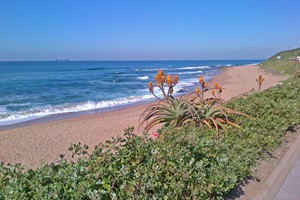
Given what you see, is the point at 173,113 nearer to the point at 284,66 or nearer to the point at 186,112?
the point at 186,112

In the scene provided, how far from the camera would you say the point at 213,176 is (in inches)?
84.0

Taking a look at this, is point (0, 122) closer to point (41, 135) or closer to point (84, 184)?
point (41, 135)

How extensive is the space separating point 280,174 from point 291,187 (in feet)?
0.60

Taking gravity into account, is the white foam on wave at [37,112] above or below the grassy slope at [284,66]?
below

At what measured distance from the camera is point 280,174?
3082 millimetres

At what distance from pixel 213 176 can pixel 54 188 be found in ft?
4.27

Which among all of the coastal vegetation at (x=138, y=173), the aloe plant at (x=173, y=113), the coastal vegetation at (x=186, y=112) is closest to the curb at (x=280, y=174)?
the coastal vegetation at (x=138, y=173)

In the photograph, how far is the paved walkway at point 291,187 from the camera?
2805 mm

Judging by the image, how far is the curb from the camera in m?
2.63

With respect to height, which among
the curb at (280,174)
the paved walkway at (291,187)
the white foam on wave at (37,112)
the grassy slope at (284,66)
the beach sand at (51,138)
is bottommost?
the white foam on wave at (37,112)

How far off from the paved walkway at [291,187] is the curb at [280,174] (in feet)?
0.13

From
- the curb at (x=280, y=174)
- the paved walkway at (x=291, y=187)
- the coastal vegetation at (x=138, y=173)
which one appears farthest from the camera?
the paved walkway at (x=291, y=187)

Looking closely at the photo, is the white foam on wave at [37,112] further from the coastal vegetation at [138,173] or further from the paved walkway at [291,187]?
the paved walkway at [291,187]

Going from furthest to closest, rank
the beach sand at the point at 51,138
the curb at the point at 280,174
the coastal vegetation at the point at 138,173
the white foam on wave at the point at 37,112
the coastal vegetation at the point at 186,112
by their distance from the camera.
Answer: the white foam on wave at the point at 37,112
the beach sand at the point at 51,138
the coastal vegetation at the point at 186,112
the curb at the point at 280,174
the coastal vegetation at the point at 138,173
